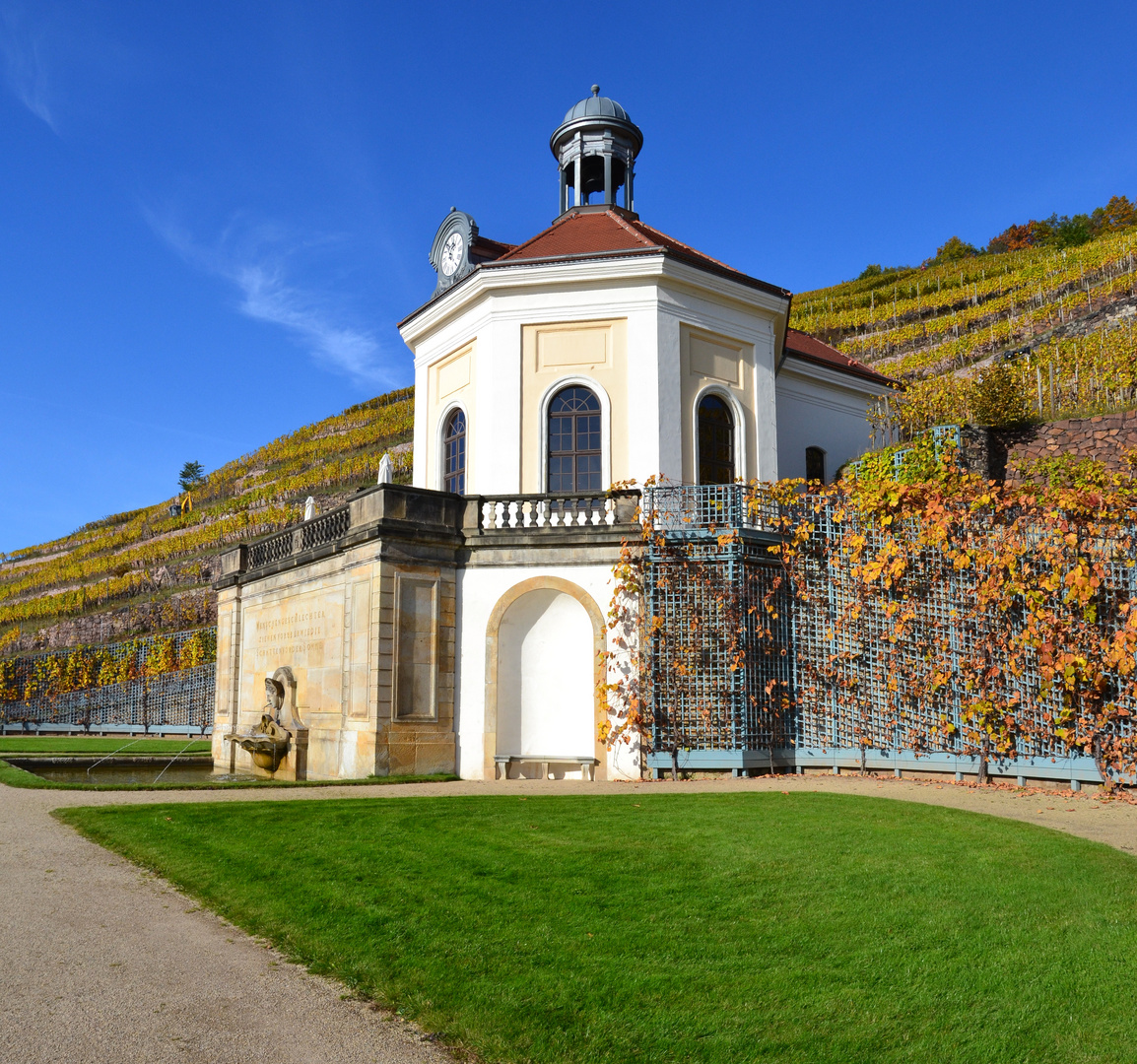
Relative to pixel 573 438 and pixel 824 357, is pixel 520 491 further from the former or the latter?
pixel 824 357

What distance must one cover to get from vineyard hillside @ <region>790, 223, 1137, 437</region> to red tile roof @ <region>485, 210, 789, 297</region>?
248 inches

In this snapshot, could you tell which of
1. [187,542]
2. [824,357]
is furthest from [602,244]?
[187,542]

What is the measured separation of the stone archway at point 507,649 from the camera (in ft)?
51.4

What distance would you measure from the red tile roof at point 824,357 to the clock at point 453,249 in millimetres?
8945

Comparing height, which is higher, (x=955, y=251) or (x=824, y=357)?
(x=955, y=251)

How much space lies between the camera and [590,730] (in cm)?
1609

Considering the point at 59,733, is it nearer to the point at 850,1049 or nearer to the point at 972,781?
the point at 972,781

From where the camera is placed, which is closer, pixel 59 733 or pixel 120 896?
pixel 120 896

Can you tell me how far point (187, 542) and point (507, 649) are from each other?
1926 inches

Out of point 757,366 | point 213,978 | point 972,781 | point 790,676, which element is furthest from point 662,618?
point 213,978

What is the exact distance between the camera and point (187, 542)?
59906 mm

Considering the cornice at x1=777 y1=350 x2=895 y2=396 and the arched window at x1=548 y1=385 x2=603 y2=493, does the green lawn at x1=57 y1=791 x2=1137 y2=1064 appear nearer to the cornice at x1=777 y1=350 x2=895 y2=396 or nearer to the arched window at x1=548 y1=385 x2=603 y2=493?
the arched window at x1=548 y1=385 x2=603 y2=493

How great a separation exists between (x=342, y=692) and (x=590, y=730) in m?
4.28

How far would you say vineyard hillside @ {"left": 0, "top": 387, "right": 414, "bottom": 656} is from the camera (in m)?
53.1
